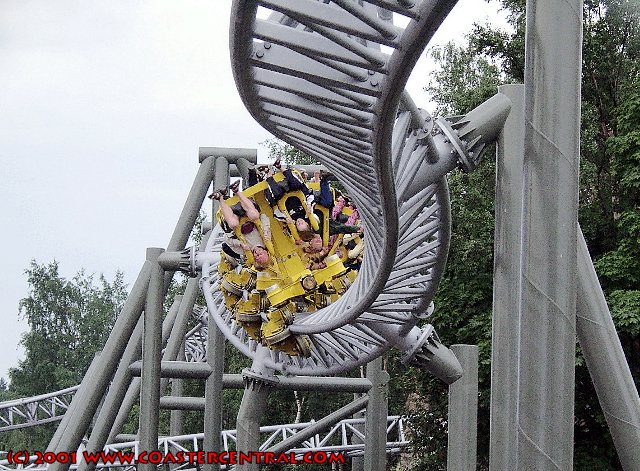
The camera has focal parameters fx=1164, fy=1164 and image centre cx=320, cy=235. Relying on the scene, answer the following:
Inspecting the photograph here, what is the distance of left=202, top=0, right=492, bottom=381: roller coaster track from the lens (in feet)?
13.0

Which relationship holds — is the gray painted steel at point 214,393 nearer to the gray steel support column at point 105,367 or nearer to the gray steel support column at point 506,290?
the gray steel support column at point 105,367

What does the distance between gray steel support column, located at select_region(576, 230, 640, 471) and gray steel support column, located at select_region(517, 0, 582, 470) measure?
6.20 ft

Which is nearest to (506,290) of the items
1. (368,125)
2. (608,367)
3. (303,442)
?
(608,367)

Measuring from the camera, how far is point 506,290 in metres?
6.55

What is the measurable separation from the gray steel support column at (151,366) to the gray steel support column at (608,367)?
220 inches

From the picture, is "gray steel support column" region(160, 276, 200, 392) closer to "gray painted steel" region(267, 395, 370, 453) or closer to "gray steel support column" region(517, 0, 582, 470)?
"gray painted steel" region(267, 395, 370, 453)

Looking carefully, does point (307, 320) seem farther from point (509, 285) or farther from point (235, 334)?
point (235, 334)

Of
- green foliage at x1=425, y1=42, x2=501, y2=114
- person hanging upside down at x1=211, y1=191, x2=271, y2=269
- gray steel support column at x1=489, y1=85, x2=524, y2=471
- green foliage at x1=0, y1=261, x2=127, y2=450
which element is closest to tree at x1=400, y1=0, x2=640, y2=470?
green foliage at x1=425, y1=42, x2=501, y2=114

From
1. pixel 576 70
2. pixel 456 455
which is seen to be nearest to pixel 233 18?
pixel 576 70

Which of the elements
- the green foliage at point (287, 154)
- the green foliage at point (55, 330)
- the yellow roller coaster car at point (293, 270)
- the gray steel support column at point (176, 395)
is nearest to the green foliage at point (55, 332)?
the green foliage at point (55, 330)

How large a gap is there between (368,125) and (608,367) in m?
2.29

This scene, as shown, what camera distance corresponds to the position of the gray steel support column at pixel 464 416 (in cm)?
750

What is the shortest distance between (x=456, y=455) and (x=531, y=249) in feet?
11.1

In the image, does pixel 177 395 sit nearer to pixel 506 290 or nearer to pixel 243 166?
pixel 243 166
